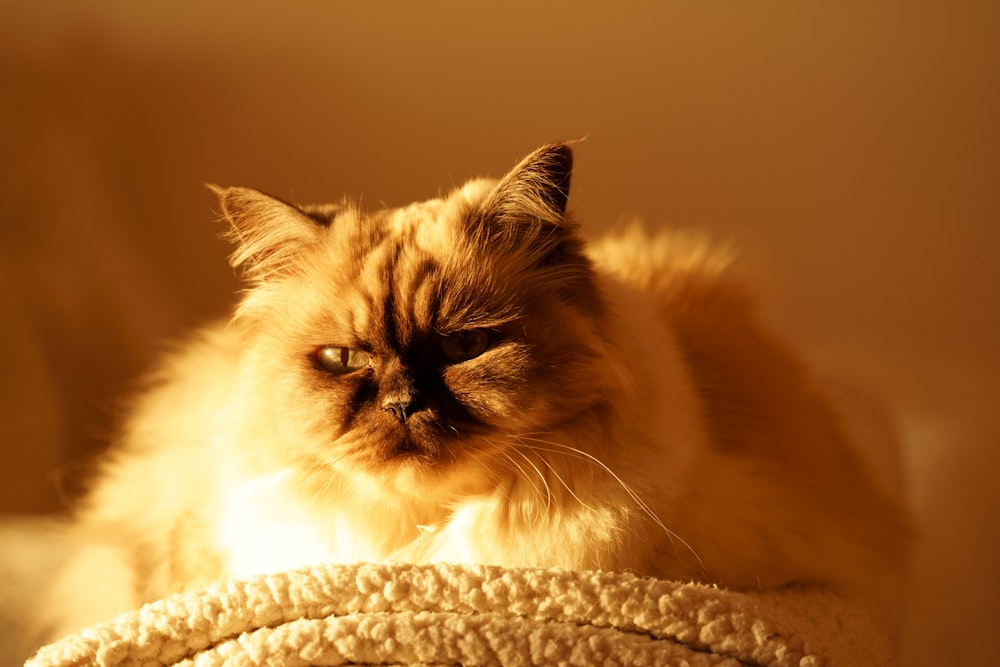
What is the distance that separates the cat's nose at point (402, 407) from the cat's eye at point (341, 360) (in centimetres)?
11

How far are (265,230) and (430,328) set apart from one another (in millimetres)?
319

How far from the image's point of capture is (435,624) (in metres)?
0.88

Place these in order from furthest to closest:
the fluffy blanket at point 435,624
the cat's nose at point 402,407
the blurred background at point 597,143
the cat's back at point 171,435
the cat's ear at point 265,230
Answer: the blurred background at point 597,143
the cat's back at point 171,435
the cat's ear at point 265,230
the cat's nose at point 402,407
the fluffy blanket at point 435,624

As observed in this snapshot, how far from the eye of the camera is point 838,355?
7.45 ft

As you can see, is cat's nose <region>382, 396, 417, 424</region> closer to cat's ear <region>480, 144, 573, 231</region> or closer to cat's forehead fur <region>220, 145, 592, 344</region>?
cat's forehead fur <region>220, 145, 592, 344</region>

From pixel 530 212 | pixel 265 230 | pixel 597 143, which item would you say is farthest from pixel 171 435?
pixel 597 143

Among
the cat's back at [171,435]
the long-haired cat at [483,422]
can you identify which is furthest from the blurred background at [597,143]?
the long-haired cat at [483,422]

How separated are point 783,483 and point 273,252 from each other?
852mm

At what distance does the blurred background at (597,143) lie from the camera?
1964mm

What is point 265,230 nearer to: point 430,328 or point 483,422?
point 430,328

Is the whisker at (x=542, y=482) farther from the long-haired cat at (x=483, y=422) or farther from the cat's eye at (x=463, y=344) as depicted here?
the cat's eye at (x=463, y=344)

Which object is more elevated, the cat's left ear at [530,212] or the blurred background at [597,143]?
the blurred background at [597,143]

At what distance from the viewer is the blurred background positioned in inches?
Result: 77.3

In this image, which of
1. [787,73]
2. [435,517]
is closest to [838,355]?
[787,73]
